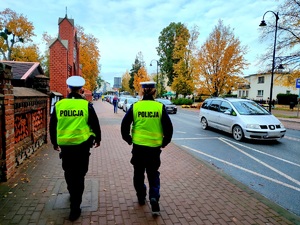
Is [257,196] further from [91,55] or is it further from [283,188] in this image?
[91,55]

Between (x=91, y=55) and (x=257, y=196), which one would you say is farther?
(x=91, y=55)

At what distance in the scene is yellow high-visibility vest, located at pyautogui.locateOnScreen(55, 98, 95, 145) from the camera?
3215 mm

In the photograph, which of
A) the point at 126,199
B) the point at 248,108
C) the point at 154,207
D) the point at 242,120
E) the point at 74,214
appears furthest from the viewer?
the point at 248,108

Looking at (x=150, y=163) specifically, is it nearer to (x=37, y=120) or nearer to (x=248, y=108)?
(x=37, y=120)

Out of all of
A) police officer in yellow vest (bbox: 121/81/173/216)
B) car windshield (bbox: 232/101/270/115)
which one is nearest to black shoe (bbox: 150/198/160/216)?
police officer in yellow vest (bbox: 121/81/173/216)

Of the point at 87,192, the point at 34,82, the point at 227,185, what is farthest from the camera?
the point at 34,82

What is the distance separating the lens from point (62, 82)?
1542 cm

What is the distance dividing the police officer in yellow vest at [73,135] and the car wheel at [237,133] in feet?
25.5

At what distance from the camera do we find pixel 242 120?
9523 millimetres

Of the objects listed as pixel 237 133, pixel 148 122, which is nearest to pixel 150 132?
pixel 148 122

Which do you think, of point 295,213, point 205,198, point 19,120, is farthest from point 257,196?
point 19,120

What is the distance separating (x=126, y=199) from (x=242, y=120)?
7153mm

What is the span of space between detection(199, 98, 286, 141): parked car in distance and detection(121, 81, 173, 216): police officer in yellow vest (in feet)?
22.3

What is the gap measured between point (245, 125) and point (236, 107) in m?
1.34
